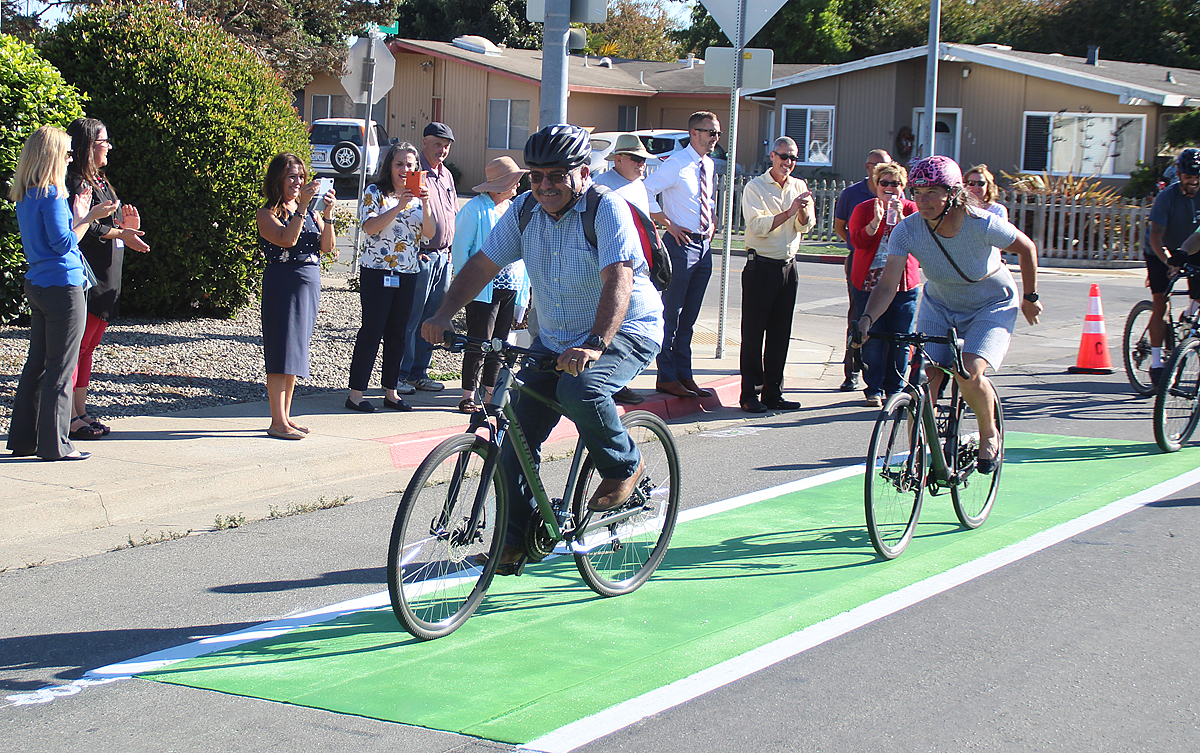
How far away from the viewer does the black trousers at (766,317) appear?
9.93m

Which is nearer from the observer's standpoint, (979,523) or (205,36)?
(979,523)

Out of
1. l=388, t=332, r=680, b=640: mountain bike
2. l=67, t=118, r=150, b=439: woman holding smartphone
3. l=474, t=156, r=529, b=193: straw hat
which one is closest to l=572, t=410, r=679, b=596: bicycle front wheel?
l=388, t=332, r=680, b=640: mountain bike

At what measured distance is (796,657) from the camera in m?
4.64

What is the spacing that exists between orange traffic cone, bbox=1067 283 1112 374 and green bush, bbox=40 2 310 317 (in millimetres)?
7913

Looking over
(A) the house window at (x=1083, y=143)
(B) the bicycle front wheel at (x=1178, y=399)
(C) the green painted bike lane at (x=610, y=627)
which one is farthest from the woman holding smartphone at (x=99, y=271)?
(A) the house window at (x=1083, y=143)

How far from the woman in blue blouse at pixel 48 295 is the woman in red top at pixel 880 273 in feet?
18.6

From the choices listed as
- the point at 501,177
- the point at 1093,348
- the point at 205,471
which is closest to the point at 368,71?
the point at 501,177

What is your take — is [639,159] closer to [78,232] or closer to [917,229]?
[917,229]

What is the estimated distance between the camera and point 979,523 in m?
6.53

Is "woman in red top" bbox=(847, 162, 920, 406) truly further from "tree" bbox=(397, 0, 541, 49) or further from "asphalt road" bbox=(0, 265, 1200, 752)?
"tree" bbox=(397, 0, 541, 49)

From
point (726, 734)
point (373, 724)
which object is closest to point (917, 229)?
point (726, 734)

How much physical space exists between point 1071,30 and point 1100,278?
3011cm

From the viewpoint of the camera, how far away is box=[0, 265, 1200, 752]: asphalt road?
3.94 metres

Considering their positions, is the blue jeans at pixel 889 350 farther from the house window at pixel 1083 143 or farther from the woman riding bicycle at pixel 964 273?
the house window at pixel 1083 143
